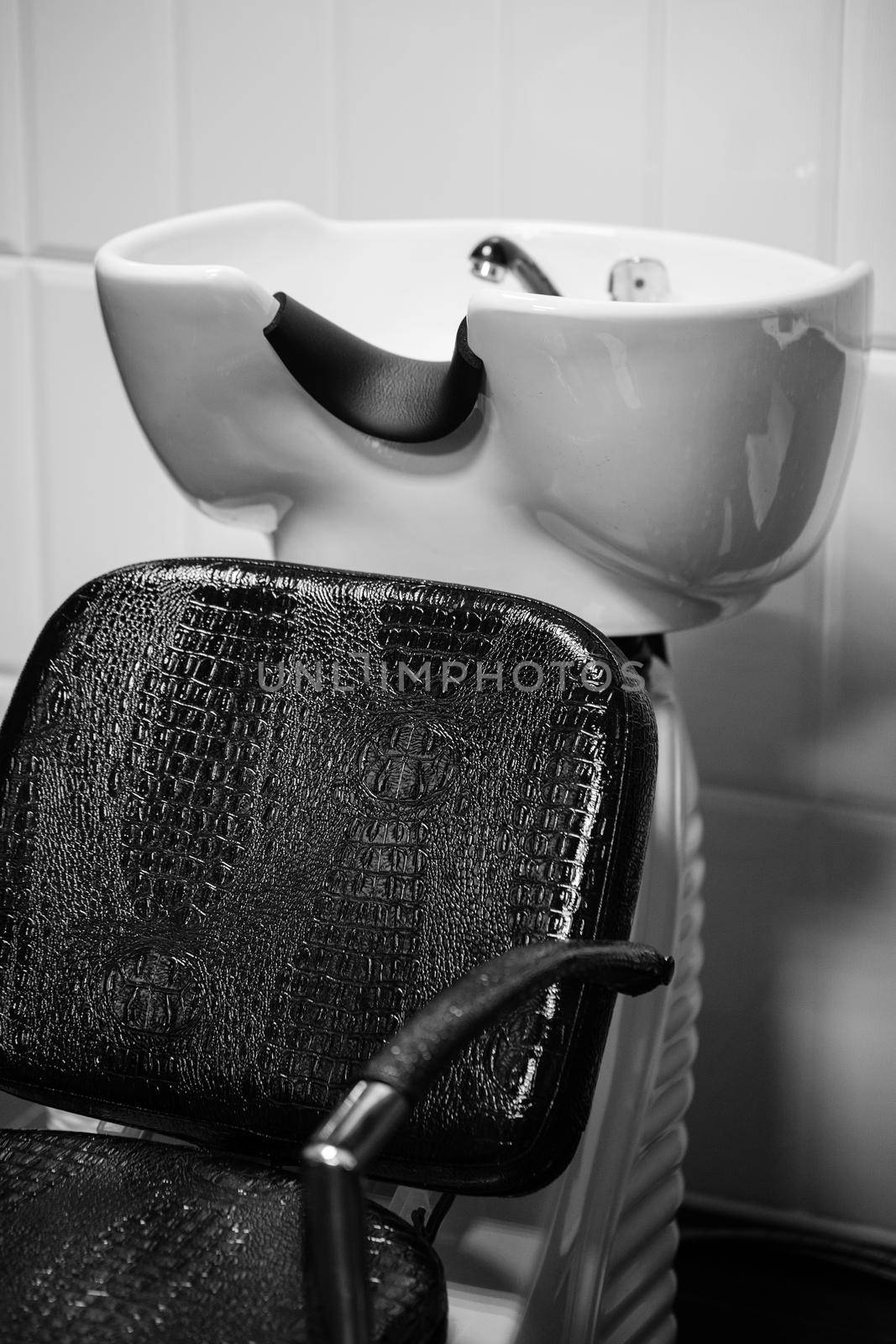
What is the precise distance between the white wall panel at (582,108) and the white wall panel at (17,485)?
68 cm

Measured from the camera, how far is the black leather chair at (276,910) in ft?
2.45

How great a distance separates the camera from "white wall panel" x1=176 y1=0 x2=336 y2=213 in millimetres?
1591

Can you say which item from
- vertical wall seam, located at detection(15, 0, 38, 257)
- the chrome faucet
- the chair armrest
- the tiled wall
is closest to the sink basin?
the chrome faucet

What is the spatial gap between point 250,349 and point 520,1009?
0.54 m

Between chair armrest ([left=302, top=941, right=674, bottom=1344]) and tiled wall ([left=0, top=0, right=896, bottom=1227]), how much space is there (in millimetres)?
970

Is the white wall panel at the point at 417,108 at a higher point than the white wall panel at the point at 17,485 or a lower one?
higher

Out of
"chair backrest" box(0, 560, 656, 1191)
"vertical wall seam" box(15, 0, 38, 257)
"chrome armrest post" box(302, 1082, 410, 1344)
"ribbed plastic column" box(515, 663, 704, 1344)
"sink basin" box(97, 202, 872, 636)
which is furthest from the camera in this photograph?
"vertical wall seam" box(15, 0, 38, 257)

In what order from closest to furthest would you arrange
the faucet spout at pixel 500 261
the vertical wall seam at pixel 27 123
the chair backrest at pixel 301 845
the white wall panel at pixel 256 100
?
the chair backrest at pixel 301 845
the faucet spout at pixel 500 261
the white wall panel at pixel 256 100
the vertical wall seam at pixel 27 123

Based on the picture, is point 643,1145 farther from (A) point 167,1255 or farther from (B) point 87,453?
(B) point 87,453

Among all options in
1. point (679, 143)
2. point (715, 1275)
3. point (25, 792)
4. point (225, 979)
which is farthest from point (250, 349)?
point (715, 1275)

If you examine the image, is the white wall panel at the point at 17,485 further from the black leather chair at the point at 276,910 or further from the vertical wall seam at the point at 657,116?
the black leather chair at the point at 276,910

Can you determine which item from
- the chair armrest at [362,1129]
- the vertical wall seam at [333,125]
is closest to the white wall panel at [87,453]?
the vertical wall seam at [333,125]

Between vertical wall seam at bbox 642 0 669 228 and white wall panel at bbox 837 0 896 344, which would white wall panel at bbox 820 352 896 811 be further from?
vertical wall seam at bbox 642 0 669 228

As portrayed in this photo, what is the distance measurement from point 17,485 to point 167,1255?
1348mm
